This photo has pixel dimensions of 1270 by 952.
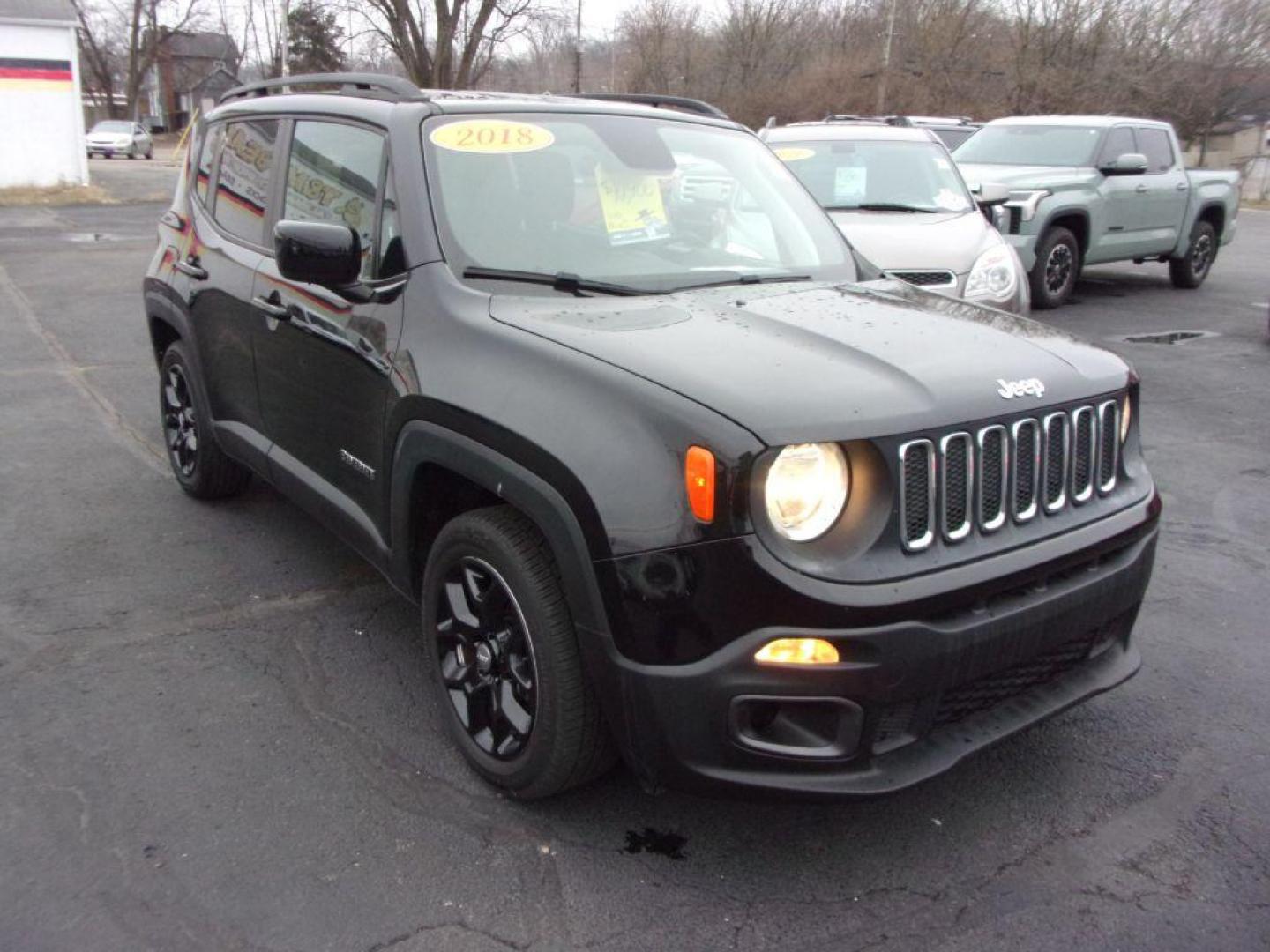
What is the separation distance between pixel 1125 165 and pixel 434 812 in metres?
10.1

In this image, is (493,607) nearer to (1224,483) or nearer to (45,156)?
(1224,483)

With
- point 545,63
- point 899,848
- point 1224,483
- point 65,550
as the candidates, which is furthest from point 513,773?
point 545,63

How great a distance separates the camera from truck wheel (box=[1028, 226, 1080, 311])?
10766mm

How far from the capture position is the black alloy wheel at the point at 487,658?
2.78 meters

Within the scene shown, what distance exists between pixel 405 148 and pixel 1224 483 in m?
A: 4.65

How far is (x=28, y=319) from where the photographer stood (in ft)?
31.6

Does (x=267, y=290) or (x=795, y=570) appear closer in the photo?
(x=795, y=570)

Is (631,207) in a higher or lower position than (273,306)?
higher

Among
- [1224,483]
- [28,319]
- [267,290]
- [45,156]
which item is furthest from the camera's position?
[45,156]

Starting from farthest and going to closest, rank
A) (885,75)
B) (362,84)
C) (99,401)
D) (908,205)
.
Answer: (885,75)
(908,205)
(99,401)
(362,84)

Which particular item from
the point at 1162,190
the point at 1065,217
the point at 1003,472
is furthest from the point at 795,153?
the point at 1003,472

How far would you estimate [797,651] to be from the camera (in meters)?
2.29

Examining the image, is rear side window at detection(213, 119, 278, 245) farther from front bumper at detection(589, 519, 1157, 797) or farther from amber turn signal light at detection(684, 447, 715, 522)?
front bumper at detection(589, 519, 1157, 797)

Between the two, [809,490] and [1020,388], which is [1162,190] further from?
[809,490]
